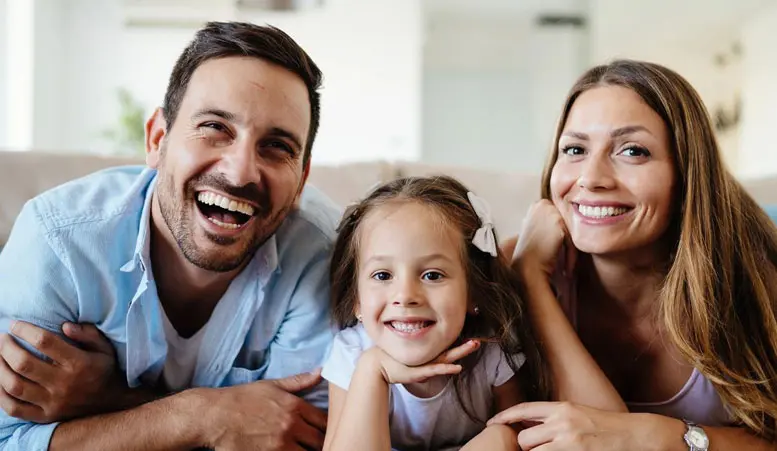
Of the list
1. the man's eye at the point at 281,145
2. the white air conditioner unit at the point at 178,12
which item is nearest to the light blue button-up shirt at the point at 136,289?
the man's eye at the point at 281,145

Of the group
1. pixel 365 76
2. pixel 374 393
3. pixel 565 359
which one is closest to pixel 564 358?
pixel 565 359

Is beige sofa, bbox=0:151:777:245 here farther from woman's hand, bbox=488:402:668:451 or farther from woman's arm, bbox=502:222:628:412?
woman's hand, bbox=488:402:668:451

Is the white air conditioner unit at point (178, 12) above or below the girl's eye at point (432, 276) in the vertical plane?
above

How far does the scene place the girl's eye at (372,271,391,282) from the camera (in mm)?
1284

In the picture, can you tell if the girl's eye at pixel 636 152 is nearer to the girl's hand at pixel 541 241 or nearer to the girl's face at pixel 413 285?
the girl's hand at pixel 541 241

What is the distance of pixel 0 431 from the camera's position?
4.45ft

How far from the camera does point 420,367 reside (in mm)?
1246

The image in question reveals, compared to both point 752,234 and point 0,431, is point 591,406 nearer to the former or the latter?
point 752,234

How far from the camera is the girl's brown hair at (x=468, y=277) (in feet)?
4.39

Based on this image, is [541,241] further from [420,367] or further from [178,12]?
[178,12]

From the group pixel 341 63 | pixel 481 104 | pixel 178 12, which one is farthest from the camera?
pixel 481 104

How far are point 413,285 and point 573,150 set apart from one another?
1.52 feet

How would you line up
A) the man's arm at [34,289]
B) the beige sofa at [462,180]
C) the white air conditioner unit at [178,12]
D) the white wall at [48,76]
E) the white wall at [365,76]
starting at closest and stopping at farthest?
the man's arm at [34,289]
the beige sofa at [462,180]
the white wall at [48,76]
the white air conditioner unit at [178,12]
the white wall at [365,76]

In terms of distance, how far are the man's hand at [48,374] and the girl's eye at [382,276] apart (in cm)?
57
